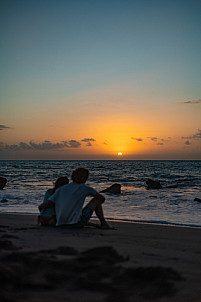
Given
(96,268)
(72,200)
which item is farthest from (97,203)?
(96,268)

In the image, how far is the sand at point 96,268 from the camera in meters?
2.41

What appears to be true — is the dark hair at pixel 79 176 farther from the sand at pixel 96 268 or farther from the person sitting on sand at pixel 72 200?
the sand at pixel 96 268

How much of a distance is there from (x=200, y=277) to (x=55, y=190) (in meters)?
3.42

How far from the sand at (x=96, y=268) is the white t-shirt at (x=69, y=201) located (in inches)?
23.6

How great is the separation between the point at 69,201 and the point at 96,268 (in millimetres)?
2339

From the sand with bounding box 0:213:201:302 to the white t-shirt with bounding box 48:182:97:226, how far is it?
599 mm

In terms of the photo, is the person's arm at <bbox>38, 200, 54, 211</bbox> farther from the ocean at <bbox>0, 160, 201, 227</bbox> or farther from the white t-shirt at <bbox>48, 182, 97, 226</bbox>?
the ocean at <bbox>0, 160, 201, 227</bbox>

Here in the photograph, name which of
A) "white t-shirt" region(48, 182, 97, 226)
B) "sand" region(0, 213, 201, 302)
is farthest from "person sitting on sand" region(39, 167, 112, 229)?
"sand" region(0, 213, 201, 302)

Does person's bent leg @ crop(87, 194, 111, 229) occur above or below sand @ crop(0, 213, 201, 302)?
above

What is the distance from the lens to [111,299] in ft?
7.64

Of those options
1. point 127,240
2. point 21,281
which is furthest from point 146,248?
point 21,281

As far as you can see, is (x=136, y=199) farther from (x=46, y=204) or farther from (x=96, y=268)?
(x=96, y=268)

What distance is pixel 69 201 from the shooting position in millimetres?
5203

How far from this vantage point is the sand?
241 cm
